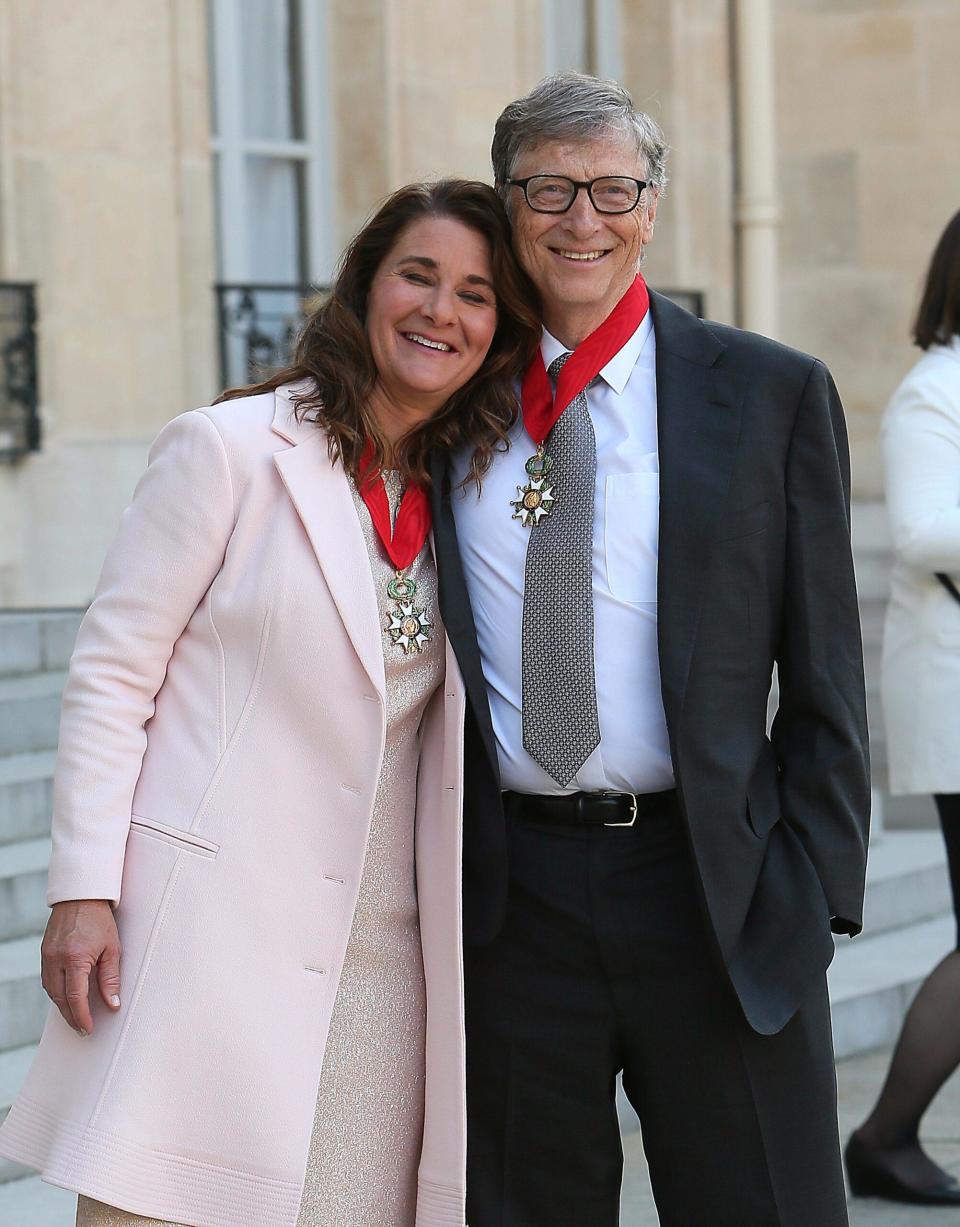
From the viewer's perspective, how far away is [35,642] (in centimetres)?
591

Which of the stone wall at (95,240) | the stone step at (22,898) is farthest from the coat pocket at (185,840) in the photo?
the stone wall at (95,240)

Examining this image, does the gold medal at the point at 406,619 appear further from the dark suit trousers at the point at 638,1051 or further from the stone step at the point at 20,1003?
the stone step at the point at 20,1003

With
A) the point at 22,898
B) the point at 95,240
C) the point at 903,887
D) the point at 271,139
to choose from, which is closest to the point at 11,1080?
the point at 22,898

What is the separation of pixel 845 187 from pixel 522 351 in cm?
899

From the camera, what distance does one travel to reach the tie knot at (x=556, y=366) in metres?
2.83

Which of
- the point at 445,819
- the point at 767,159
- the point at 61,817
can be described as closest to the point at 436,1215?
the point at 445,819

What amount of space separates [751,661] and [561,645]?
0.27 m

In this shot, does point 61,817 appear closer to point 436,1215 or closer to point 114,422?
point 436,1215

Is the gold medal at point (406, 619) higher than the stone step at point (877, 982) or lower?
higher

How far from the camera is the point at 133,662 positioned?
8.53 ft

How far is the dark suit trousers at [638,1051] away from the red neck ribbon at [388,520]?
418 mm

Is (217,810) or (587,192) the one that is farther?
(587,192)

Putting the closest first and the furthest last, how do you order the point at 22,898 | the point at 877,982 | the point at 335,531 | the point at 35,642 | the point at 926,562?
the point at 335,531
the point at 926,562
the point at 22,898
the point at 877,982
the point at 35,642

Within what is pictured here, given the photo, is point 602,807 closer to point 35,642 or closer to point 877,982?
point 877,982
